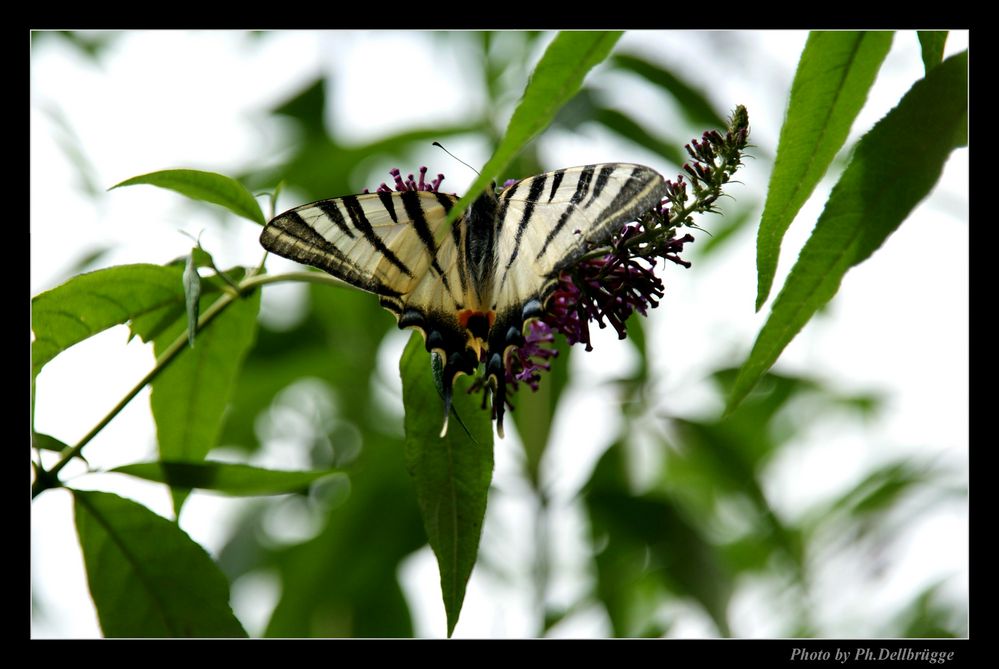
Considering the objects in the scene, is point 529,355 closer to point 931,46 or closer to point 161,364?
point 161,364

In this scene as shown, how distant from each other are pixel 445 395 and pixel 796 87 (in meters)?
0.73

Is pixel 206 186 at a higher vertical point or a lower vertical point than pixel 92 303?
higher

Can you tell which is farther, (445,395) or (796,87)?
(445,395)

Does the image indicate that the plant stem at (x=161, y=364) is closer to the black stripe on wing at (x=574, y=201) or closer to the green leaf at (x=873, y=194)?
the black stripe on wing at (x=574, y=201)

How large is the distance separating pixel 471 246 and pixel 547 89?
0.65 meters

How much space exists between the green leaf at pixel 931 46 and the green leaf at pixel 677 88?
1.47m

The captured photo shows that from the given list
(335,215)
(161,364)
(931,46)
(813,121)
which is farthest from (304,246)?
(931,46)

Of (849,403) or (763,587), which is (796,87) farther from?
(849,403)

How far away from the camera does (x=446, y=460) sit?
1.67m

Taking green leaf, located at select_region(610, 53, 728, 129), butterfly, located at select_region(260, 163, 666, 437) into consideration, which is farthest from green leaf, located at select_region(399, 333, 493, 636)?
green leaf, located at select_region(610, 53, 728, 129)

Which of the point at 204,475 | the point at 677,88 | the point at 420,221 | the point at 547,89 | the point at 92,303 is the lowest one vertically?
the point at 204,475

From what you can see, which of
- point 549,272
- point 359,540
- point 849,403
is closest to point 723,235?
point 849,403

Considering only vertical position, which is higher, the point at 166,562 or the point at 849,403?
the point at 849,403

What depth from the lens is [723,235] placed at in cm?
356
